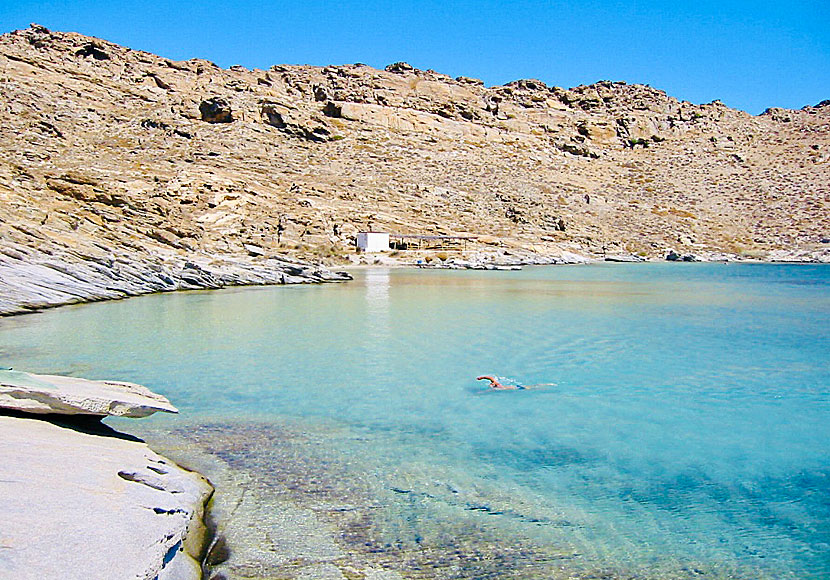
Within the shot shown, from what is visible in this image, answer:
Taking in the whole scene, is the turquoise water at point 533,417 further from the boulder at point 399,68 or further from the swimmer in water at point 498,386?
the boulder at point 399,68

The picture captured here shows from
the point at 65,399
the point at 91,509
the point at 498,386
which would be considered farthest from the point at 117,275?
the point at 91,509

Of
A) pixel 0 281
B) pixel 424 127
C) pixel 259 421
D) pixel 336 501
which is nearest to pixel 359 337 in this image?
pixel 259 421

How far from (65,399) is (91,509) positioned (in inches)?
81.4

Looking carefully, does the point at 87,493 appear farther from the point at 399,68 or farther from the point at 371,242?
the point at 399,68

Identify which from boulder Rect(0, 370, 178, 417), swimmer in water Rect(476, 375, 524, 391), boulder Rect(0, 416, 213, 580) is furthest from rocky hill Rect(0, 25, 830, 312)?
boulder Rect(0, 416, 213, 580)

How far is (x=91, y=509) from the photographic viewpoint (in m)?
3.86

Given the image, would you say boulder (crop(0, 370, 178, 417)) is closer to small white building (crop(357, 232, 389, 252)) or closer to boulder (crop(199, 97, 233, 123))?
small white building (crop(357, 232, 389, 252))

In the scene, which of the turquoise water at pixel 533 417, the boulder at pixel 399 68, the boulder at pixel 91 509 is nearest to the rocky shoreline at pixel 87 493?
the boulder at pixel 91 509

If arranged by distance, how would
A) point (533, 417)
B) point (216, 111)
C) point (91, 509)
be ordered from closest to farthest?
1. point (91, 509)
2. point (533, 417)
3. point (216, 111)

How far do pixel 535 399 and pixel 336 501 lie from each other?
4.17 metres

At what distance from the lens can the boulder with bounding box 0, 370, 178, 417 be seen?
548 cm

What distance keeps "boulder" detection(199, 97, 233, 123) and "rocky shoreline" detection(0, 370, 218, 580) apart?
209ft

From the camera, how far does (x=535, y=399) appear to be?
8.76 m

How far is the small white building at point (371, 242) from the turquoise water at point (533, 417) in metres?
29.3
